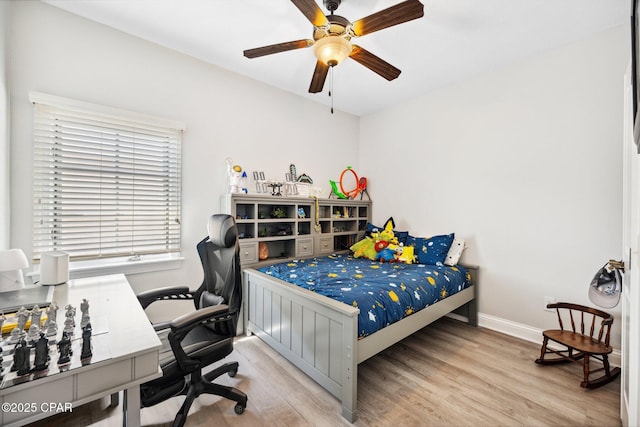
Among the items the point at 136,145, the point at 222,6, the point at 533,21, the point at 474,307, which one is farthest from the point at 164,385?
the point at 533,21

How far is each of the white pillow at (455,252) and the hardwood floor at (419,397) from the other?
0.89 meters

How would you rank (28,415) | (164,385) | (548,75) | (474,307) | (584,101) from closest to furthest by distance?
(28,415), (164,385), (584,101), (548,75), (474,307)

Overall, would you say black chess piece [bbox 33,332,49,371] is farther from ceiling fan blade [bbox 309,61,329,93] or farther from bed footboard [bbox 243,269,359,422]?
ceiling fan blade [bbox 309,61,329,93]

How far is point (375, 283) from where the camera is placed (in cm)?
223

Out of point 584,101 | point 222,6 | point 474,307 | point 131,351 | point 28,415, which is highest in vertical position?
Answer: point 222,6

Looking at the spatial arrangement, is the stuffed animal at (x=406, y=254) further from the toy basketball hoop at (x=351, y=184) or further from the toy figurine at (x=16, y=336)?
the toy figurine at (x=16, y=336)

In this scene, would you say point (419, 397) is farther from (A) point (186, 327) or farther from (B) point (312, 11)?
(B) point (312, 11)

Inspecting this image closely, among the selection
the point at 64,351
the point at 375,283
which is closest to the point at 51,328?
the point at 64,351

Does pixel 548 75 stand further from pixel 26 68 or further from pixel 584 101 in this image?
pixel 26 68

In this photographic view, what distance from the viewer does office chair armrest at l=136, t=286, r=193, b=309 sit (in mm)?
1792

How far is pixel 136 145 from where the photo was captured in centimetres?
240

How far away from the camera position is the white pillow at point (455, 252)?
3018mm

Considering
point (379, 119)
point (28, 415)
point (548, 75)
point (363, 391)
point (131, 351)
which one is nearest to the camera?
point (28, 415)

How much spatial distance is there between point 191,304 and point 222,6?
2584 mm
